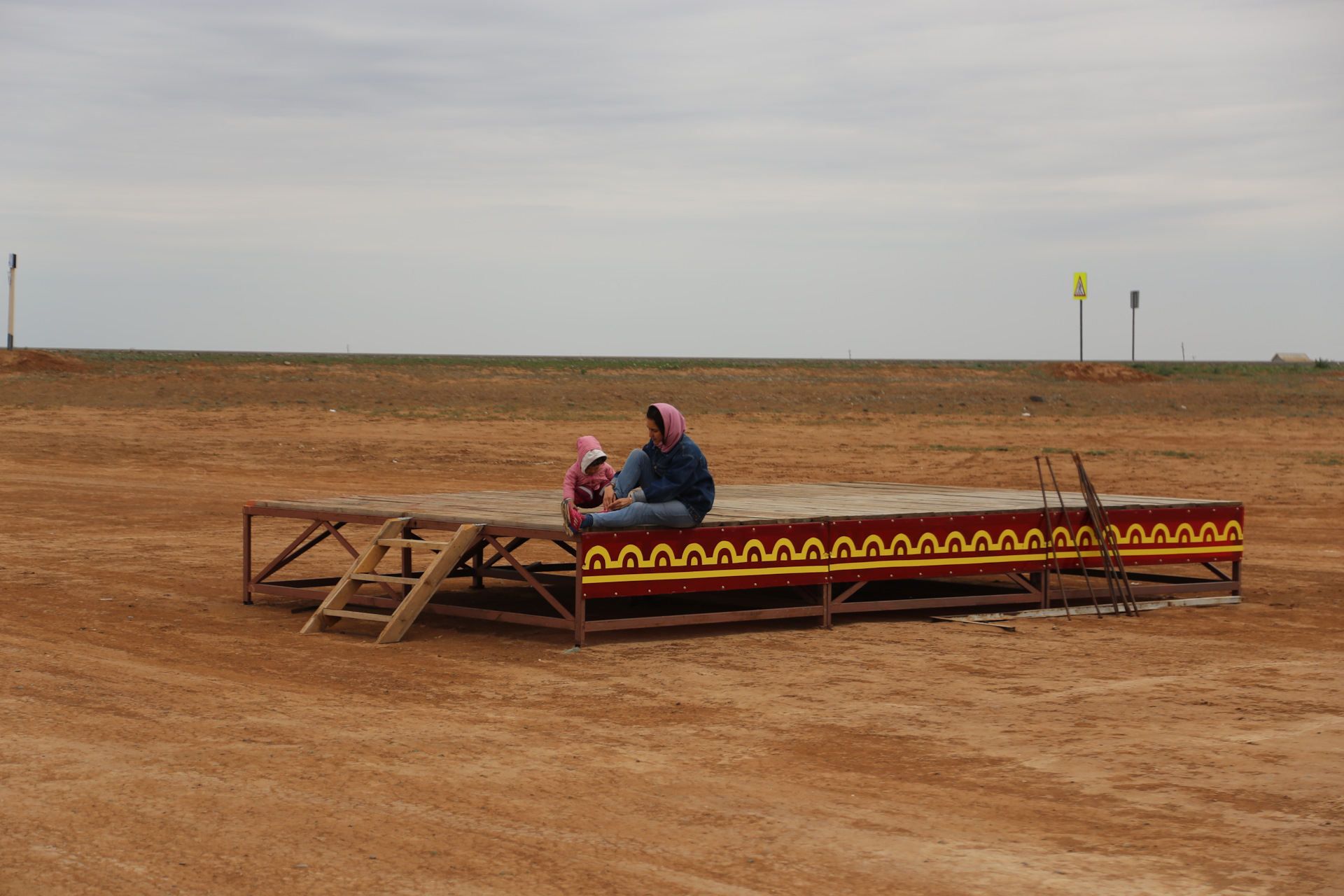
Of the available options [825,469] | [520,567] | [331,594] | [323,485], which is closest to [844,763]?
[520,567]

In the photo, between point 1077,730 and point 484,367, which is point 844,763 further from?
point 484,367

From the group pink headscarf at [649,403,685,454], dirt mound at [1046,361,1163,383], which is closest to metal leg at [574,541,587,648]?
pink headscarf at [649,403,685,454]

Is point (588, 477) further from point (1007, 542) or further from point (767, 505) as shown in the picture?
point (1007, 542)

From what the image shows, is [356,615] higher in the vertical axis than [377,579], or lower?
lower

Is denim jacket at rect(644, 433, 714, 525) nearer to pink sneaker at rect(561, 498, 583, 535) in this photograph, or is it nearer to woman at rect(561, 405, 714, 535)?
woman at rect(561, 405, 714, 535)

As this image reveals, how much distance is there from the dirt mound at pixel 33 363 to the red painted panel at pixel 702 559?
3957cm

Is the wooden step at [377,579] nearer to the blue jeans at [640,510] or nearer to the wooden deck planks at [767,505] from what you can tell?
the wooden deck planks at [767,505]

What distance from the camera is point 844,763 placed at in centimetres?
638

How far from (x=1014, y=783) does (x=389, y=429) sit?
87.2ft

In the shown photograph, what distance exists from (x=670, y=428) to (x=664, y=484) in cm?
40

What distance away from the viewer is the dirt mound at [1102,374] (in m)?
53.8

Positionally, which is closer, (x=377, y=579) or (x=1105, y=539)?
(x=377, y=579)

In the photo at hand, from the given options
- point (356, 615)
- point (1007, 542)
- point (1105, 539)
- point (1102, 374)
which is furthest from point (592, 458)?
point (1102, 374)

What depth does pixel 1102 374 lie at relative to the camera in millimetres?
54250
